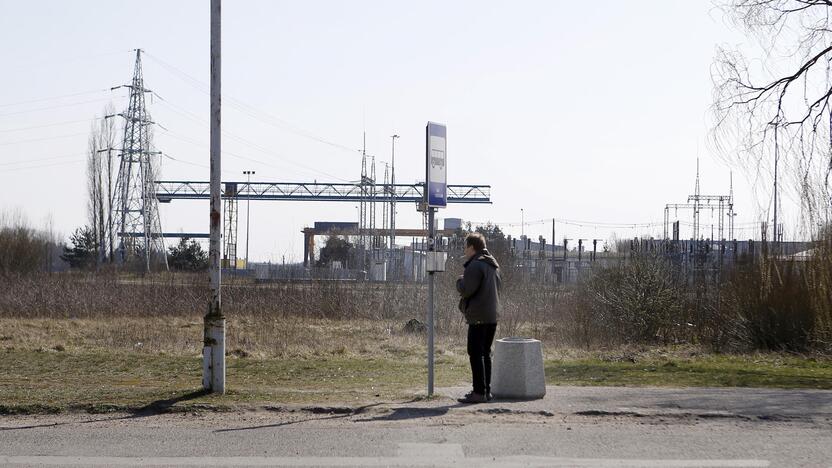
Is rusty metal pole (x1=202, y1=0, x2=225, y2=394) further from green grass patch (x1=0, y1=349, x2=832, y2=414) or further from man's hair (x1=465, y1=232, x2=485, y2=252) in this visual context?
man's hair (x1=465, y1=232, x2=485, y2=252)

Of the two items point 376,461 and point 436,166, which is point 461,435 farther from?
point 436,166

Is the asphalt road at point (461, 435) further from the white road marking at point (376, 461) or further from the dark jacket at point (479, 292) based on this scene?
the dark jacket at point (479, 292)

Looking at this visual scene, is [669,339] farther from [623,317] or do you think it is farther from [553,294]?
[553,294]

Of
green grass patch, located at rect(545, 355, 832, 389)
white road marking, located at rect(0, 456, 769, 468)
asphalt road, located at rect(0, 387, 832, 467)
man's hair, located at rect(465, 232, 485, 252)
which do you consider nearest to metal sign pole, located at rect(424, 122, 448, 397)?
man's hair, located at rect(465, 232, 485, 252)

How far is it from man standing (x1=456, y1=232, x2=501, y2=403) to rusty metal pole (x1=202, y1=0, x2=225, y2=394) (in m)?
3.08

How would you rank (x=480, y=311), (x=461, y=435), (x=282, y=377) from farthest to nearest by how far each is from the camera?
(x=282, y=377) < (x=480, y=311) < (x=461, y=435)

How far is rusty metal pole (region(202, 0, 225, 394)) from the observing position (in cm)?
1170

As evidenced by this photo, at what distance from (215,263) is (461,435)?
4396 millimetres

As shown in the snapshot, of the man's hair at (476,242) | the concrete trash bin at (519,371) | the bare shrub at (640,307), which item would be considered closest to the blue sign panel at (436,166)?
the man's hair at (476,242)

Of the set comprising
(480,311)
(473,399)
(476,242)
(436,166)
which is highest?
(436,166)

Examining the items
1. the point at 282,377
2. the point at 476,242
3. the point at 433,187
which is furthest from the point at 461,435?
the point at 282,377

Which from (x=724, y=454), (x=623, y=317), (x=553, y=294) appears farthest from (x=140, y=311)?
(x=724, y=454)

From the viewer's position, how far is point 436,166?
11.5 meters

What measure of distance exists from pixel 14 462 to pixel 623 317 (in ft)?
64.8
